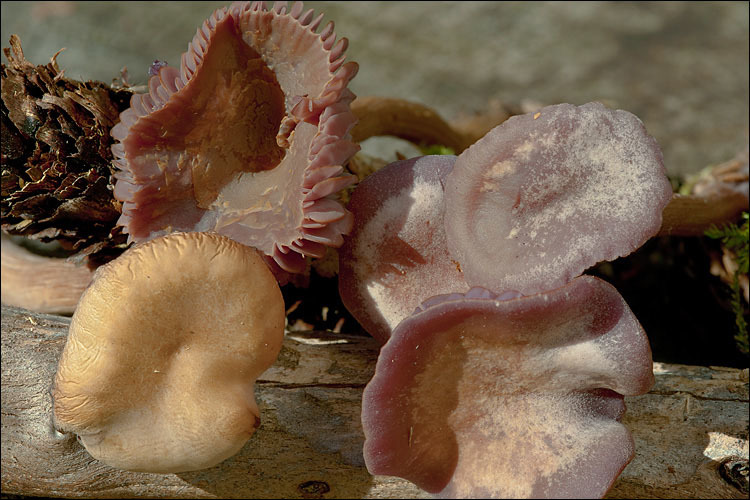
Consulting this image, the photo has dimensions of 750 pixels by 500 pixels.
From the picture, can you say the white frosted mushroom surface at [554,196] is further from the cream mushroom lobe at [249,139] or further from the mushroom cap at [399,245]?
the cream mushroom lobe at [249,139]

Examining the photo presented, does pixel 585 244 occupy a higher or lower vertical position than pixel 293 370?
higher

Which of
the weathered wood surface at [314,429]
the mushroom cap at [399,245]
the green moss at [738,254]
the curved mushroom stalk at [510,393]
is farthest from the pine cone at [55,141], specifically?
the green moss at [738,254]

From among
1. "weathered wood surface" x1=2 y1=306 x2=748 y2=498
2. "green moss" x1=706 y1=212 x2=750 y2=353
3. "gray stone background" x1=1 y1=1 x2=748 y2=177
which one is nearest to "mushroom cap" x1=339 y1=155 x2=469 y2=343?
"weathered wood surface" x1=2 y1=306 x2=748 y2=498

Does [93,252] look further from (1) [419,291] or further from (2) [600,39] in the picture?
(2) [600,39]

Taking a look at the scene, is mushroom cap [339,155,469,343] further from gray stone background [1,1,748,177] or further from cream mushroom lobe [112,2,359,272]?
gray stone background [1,1,748,177]

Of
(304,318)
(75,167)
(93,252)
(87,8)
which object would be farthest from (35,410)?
(87,8)

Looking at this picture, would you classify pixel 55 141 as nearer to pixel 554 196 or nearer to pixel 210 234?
pixel 210 234
